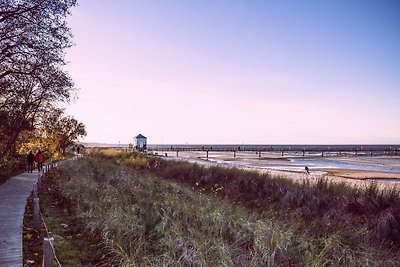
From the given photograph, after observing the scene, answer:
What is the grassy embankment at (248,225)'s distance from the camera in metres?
7.76

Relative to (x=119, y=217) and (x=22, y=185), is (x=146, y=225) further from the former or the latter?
(x=22, y=185)

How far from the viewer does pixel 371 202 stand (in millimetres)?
13117

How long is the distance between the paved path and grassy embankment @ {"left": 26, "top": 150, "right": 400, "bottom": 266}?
5.91 ft

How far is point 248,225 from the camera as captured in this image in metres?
9.62

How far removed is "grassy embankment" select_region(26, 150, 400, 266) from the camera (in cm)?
776

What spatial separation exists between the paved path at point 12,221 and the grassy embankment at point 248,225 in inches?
70.9

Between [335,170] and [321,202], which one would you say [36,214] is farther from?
[335,170]

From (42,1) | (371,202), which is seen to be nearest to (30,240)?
(42,1)

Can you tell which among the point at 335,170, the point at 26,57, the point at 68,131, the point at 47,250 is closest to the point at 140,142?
the point at 68,131

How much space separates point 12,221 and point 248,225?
6.93 meters

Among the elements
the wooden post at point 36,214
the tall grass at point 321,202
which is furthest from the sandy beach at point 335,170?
the wooden post at point 36,214

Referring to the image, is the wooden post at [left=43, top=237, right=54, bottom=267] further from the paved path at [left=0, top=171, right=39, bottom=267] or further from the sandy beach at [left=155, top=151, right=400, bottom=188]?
the sandy beach at [left=155, top=151, right=400, bottom=188]

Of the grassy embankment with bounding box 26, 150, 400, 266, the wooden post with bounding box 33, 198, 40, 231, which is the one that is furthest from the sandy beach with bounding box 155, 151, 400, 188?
the wooden post with bounding box 33, 198, 40, 231

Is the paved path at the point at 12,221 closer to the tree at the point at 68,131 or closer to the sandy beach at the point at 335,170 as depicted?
the sandy beach at the point at 335,170
